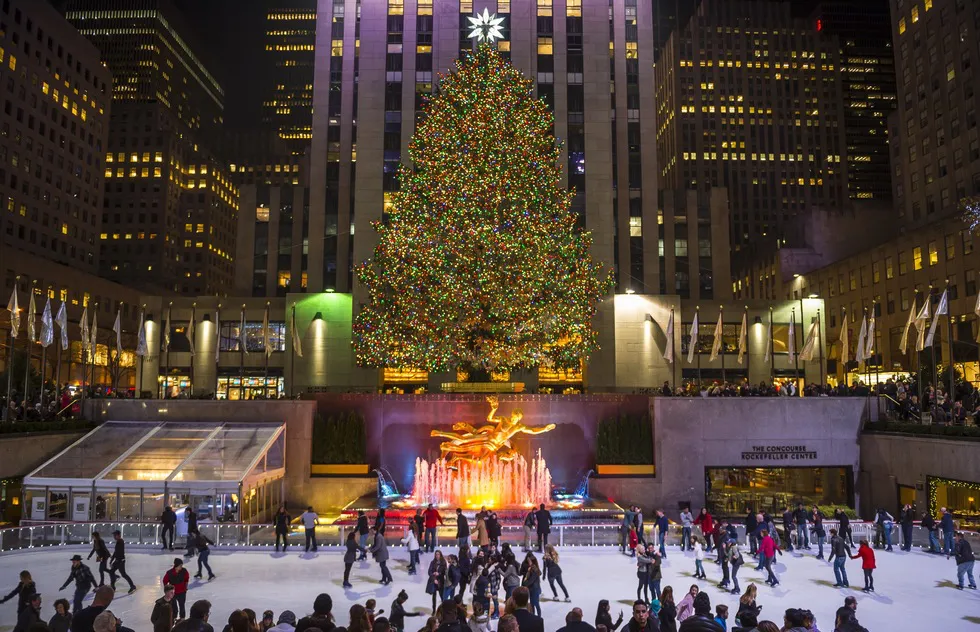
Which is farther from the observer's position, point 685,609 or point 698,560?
point 698,560

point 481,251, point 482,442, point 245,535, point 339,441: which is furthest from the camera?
point 481,251

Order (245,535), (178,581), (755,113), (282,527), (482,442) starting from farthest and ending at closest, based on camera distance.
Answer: (755,113) → (482,442) → (245,535) → (282,527) → (178,581)

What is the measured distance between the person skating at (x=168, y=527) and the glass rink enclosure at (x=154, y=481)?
2155 mm

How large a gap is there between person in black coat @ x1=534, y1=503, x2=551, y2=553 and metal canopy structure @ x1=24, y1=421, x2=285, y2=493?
1139cm

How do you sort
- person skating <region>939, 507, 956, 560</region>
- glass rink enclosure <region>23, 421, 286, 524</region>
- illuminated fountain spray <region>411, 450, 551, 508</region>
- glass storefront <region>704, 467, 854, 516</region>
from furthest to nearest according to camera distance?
glass storefront <region>704, 467, 854, 516</region> → illuminated fountain spray <region>411, 450, 551, 508</region> → glass rink enclosure <region>23, 421, 286, 524</region> → person skating <region>939, 507, 956, 560</region>

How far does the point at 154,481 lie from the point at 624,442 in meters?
19.1

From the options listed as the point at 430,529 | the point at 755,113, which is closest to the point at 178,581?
the point at 430,529

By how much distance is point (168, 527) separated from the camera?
23.2 m

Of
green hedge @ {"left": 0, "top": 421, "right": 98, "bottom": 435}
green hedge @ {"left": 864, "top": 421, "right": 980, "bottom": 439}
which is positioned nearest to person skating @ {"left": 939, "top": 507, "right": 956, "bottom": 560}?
green hedge @ {"left": 864, "top": 421, "right": 980, "bottom": 439}

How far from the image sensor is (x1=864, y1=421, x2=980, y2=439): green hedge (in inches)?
1085

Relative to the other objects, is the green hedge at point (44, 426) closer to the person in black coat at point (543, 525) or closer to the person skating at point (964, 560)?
the person in black coat at point (543, 525)

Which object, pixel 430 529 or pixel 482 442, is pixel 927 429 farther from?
pixel 430 529

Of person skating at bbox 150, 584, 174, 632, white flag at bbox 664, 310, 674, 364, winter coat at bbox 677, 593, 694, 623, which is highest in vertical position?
white flag at bbox 664, 310, 674, 364

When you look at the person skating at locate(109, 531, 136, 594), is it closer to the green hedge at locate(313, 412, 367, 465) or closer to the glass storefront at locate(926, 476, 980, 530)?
the green hedge at locate(313, 412, 367, 465)
